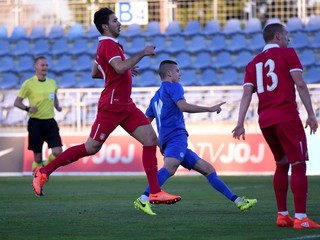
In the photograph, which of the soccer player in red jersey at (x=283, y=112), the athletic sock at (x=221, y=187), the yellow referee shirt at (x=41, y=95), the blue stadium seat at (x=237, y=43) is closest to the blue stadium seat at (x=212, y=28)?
the blue stadium seat at (x=237, y=43)

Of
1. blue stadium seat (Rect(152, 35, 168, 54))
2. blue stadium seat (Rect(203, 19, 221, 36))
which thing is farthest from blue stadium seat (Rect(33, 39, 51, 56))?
blue stadium seat (Rect(203, 19, 221, 36))

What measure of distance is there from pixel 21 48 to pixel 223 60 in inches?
222

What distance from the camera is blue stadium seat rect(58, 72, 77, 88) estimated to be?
24953 mm

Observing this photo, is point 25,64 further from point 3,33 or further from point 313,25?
point 313,25

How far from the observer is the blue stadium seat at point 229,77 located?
79.5ft

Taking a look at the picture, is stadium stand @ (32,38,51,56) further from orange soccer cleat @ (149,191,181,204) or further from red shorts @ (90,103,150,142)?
orange soccer cleat @ (149,191,181,204)

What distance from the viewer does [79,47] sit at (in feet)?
86.3

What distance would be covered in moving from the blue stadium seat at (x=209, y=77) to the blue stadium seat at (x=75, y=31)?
4071 millimetres

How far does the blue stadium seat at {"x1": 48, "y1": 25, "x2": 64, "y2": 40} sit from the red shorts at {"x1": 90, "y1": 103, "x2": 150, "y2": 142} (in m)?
16.4

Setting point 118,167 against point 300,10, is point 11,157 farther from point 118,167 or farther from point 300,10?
point 300,10

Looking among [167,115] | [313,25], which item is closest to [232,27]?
[313,25]

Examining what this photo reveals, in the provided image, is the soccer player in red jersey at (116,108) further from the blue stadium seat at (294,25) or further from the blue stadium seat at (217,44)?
the blue stadium seat at (294,25)

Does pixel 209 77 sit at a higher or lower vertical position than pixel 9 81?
higher

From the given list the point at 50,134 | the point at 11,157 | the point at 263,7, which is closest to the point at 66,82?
the point at 11,157
